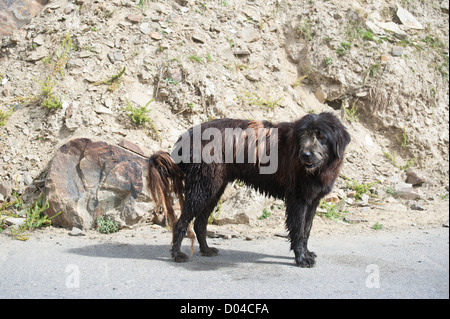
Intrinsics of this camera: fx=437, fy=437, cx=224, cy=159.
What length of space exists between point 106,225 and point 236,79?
4193 millimetres

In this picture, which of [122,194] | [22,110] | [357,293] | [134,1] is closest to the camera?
[357,293]

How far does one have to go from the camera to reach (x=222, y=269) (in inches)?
199

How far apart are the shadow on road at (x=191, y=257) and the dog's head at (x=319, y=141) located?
4.41 ft

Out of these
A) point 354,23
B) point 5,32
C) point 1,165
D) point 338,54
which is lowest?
point 1,165

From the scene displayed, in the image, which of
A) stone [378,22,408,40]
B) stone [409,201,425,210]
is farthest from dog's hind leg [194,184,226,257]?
stone [378,22,408,40]

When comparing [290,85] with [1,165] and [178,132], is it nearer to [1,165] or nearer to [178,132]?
[178,132]

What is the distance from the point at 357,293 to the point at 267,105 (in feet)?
17.8

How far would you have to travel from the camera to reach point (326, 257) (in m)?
5.58

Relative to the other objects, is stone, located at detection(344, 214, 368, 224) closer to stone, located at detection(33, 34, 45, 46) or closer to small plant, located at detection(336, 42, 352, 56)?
small plant, located at detection(336, 42, 352, 56)

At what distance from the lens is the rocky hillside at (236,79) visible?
793cm

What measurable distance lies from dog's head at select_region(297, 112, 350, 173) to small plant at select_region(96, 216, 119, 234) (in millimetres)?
3299

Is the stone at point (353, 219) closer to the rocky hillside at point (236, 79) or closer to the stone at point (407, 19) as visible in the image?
the rocky hillside at point (236, 79)

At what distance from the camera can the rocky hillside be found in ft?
26.0

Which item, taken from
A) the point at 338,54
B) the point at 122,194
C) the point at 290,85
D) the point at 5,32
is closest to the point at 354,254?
the point at 122,194
